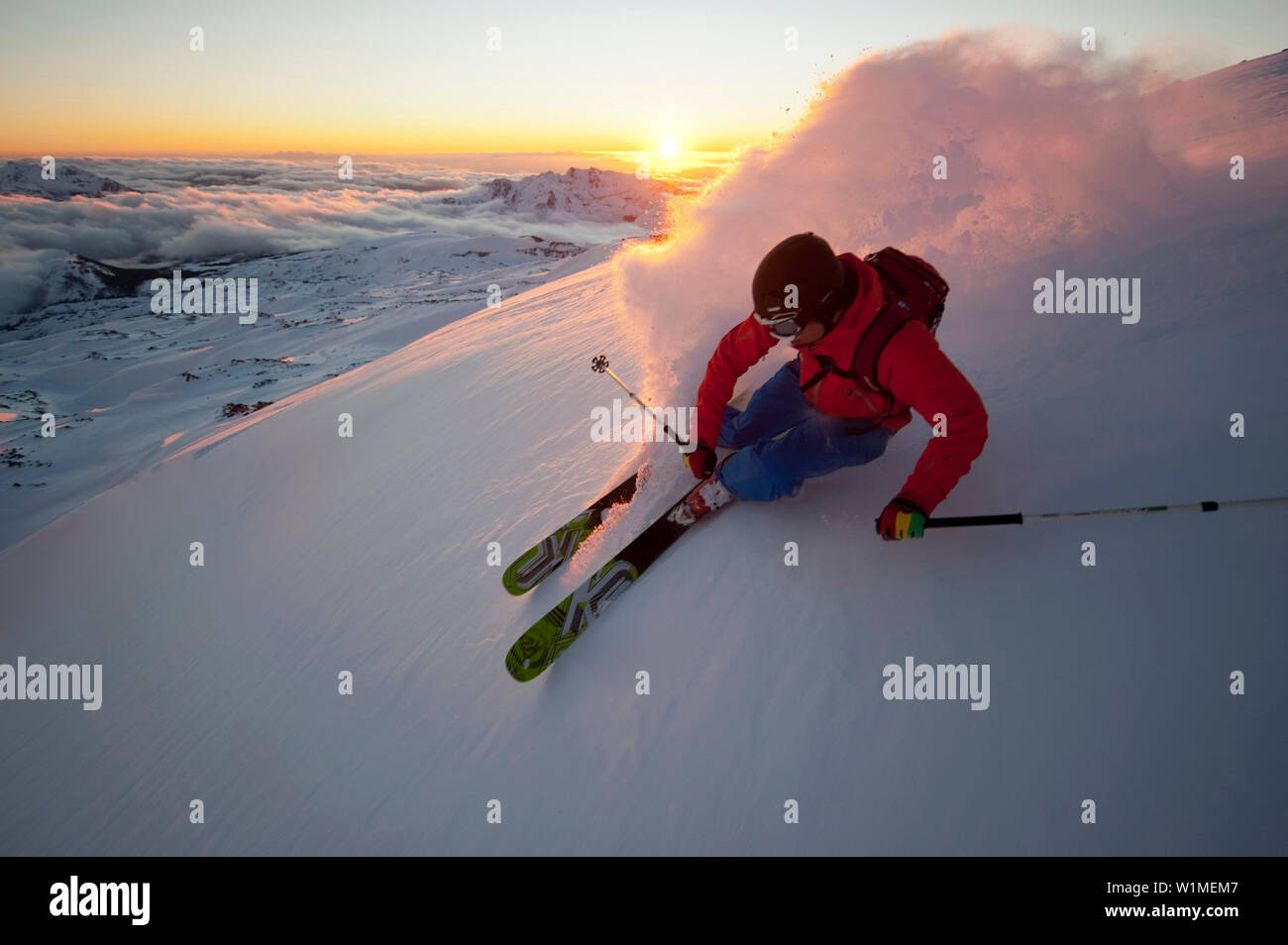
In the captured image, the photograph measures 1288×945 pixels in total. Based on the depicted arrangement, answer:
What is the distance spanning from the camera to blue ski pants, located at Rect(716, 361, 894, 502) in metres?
3.28

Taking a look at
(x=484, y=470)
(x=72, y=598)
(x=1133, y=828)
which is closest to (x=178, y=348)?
(x=72, y=598)

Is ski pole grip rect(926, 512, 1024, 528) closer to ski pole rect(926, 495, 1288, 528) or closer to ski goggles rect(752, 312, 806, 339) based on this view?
ski pole rect(926, 495, 1288, 528)

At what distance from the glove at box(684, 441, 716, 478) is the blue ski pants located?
0.17m

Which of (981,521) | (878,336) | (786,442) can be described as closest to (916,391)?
(878,336)

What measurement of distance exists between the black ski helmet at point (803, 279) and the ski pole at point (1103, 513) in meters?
1.17

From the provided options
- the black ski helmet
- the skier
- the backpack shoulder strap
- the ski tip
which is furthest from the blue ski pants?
the ski tip

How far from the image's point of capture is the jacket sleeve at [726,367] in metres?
3.56

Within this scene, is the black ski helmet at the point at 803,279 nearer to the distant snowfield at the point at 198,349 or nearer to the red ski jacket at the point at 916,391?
the red ski jacket at the point at 916,391

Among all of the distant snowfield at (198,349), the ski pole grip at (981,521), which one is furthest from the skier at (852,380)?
the distant snowfield at (198,349)

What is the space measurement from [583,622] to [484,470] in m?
2.72

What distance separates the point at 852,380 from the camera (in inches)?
122

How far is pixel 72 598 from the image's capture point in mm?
8422
